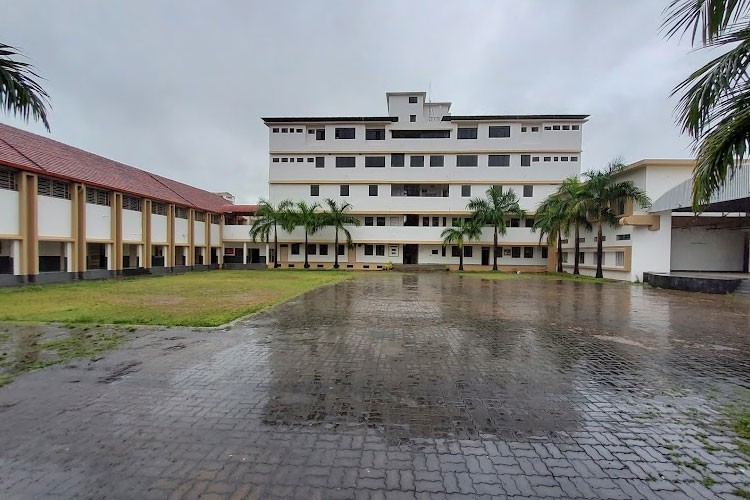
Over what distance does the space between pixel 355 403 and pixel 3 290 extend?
66.8 ft

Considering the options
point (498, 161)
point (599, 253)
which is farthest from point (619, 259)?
point (498, 161)

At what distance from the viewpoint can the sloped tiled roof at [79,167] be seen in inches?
785

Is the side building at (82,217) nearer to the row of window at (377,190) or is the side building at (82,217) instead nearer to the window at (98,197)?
the window at (98,197)

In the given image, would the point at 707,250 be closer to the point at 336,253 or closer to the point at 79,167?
the point at 336,253

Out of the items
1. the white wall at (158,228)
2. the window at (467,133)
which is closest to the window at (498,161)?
the window at (467,133)

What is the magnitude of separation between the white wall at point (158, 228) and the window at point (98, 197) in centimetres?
428

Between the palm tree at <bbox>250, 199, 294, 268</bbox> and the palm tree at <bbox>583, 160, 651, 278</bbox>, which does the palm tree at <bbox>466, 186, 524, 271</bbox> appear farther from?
the palm tree at <bbox>250, 199, 294, 268</bbox>

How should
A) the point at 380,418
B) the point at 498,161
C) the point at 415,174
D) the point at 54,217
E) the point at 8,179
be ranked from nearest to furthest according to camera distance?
the point at 380,418 → the point at 8,179 → the point at 54,217 → the point at 498,161 → the point at 415,174

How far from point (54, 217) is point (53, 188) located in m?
1.66

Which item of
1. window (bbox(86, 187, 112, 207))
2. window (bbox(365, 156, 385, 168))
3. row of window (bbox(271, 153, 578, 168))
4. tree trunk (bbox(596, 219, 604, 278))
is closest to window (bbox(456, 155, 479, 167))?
row of window (bbox(271, 153, 578, 168))

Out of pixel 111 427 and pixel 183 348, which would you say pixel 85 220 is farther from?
pixel 111 427

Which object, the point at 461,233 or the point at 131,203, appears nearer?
the point at 131,203

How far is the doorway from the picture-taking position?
3853 cm

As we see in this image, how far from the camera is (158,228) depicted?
1190 inches
